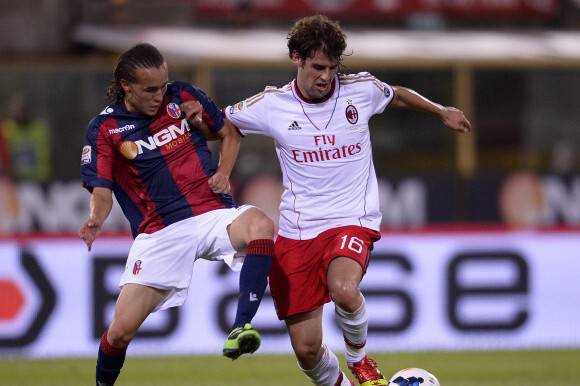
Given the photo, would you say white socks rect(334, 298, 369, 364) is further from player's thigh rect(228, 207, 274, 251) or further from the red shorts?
player's thigh rect(228, 207, 274, 251)

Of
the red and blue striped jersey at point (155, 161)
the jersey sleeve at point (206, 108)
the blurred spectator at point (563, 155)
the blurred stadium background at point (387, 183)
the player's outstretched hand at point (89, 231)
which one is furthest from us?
the blurred spectator at point (563, 155)

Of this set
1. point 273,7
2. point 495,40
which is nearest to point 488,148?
point 495,40

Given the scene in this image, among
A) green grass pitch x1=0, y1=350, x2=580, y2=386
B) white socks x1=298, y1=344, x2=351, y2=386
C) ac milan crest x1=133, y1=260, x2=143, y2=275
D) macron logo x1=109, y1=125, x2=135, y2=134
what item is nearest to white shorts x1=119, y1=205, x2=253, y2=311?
ac milan crest x1=133, y1=260, x2=143, y2=275

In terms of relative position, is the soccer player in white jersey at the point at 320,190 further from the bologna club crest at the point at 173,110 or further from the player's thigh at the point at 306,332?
the bologna club crest at the point at 173,110

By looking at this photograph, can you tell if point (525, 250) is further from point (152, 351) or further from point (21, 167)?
point (21, 167)

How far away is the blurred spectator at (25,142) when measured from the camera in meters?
16.5

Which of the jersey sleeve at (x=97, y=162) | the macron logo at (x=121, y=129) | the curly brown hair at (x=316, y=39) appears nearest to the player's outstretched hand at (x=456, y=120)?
the curly brown hair at (x=316, y=39)

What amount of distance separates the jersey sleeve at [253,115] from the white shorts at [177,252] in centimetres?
53

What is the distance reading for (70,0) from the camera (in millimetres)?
19906

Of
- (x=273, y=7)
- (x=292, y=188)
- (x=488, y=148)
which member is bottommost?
(x=488, y=148)

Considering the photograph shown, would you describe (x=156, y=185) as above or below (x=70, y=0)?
Result: above

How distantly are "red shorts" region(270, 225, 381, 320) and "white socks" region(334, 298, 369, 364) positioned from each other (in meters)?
0.19

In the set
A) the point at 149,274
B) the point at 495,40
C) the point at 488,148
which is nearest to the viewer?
the point at 149,274

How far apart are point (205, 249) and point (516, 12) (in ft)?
44.2
